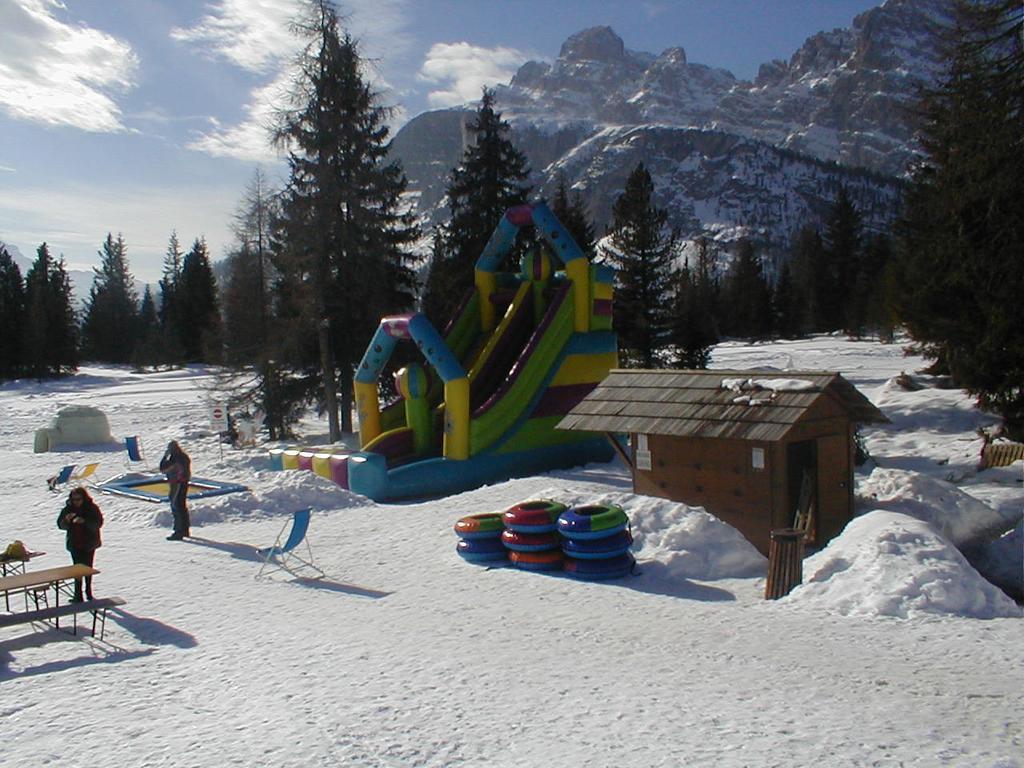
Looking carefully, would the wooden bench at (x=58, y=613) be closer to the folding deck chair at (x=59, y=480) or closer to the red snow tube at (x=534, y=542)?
the red snow tube at (x=534, y=542)

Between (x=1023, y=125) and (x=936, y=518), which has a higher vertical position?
(x=1023, y=125)

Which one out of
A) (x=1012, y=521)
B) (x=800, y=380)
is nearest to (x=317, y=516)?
(x=800, y=380)

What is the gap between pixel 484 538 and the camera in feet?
36.0

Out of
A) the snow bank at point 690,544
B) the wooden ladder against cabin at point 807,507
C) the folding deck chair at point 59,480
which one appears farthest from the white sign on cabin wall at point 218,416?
the wooden ladder against cabin at point 807,507

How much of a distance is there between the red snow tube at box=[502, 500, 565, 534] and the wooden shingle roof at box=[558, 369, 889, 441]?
2.85 m

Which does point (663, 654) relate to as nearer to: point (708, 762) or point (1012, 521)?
point (708, 762)

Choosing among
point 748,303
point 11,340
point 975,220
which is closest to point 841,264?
point 748,303

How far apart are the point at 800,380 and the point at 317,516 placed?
8381 mm

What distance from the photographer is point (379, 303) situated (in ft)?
78.8

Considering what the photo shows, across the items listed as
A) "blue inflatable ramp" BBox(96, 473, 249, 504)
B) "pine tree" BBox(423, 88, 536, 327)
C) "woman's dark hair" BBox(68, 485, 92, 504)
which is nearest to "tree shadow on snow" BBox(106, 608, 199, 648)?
"woman's dark hair" BBox(68, 485, 92, 504)

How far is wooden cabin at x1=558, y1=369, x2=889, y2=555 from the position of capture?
11836 millimetres

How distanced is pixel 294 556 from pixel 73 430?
650 inches

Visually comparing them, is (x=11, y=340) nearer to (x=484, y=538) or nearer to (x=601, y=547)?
(x=484, y=538)

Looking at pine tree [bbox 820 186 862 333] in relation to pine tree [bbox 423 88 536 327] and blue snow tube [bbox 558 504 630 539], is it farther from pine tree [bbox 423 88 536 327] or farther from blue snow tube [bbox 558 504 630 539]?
blue snow tube [bbox 558 504 630 539]
